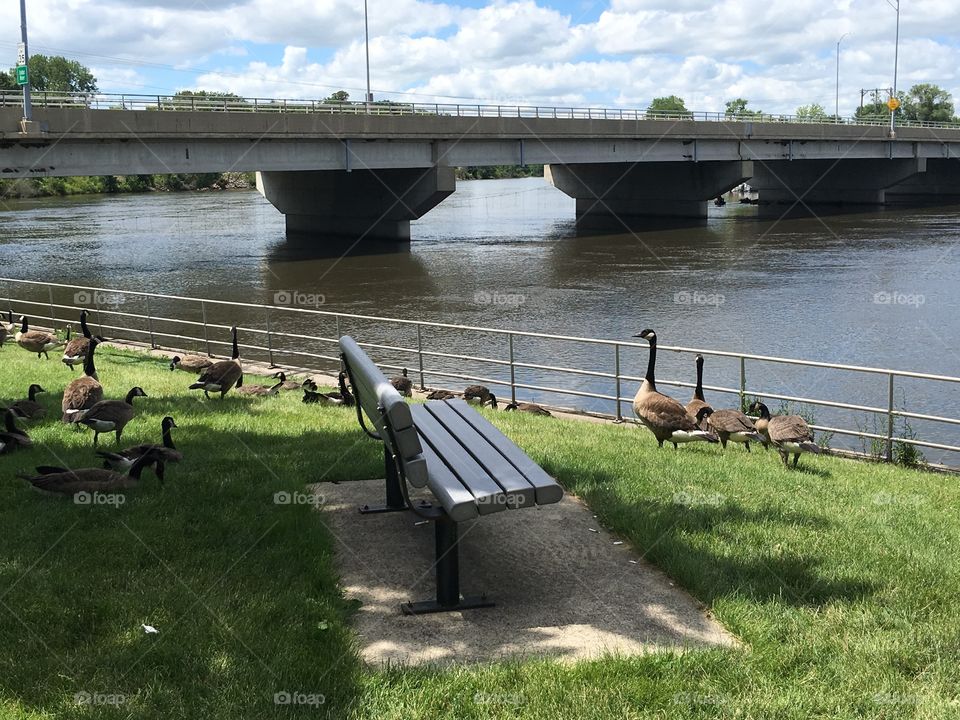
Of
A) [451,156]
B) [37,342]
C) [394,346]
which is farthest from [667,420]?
[451,156]

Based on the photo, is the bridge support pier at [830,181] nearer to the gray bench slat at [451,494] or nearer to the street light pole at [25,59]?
the street light pole at [25,59]

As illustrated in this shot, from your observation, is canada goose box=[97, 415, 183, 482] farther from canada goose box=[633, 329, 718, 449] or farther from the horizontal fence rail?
the horizontal fence rail

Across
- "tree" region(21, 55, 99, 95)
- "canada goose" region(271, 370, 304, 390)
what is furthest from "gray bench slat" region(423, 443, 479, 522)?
"tree" region(21, 55, 99, 95)

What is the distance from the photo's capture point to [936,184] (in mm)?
84625

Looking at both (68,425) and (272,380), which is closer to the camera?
(68,425)

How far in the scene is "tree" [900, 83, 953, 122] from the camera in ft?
550

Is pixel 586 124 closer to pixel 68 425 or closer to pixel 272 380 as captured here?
pixel 272 380

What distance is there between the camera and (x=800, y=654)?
506cm

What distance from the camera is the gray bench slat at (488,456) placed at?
5676mm

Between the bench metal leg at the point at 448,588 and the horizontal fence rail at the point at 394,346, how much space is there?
25.4 feet

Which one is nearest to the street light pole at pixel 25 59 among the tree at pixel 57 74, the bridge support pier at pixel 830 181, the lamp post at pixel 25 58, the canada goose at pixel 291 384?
the lamp post at pixel 25 58

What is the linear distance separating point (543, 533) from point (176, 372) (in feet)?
35.9

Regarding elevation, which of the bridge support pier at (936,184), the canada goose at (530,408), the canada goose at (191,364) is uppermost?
the bridge support pier at (936,184)

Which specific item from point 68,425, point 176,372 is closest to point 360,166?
point 176,372
